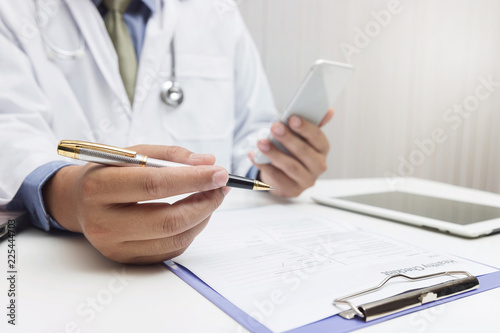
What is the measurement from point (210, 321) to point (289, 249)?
0.17 m

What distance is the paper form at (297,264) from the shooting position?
12.1 inches

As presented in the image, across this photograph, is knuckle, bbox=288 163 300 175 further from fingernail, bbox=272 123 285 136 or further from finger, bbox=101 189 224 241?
finger, bbox=101 189 224 241

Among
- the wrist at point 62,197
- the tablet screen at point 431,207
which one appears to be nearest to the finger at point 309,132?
the tablet screen at point 431,207

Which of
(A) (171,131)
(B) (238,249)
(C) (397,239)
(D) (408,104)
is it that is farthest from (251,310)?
(D) (408,104)

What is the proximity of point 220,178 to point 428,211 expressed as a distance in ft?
1.35

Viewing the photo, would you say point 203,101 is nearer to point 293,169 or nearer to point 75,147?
point 293,169

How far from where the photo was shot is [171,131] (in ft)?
3.02

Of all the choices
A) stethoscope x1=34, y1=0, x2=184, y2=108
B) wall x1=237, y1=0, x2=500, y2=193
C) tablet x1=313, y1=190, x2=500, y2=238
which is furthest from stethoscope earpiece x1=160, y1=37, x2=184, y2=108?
wall x1=237, y1=0, x2=500, y2=193

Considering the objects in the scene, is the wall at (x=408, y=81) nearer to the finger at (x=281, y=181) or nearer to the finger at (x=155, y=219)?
the finger at (x=281, y=181)

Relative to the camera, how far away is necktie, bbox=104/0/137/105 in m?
0.86

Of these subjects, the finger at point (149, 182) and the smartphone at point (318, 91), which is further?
the smartphone at point (318, 91)

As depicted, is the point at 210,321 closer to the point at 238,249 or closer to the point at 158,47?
the point at 238,249

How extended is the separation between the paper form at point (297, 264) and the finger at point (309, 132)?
18 cm

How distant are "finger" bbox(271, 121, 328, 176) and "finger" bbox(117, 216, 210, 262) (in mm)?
320
